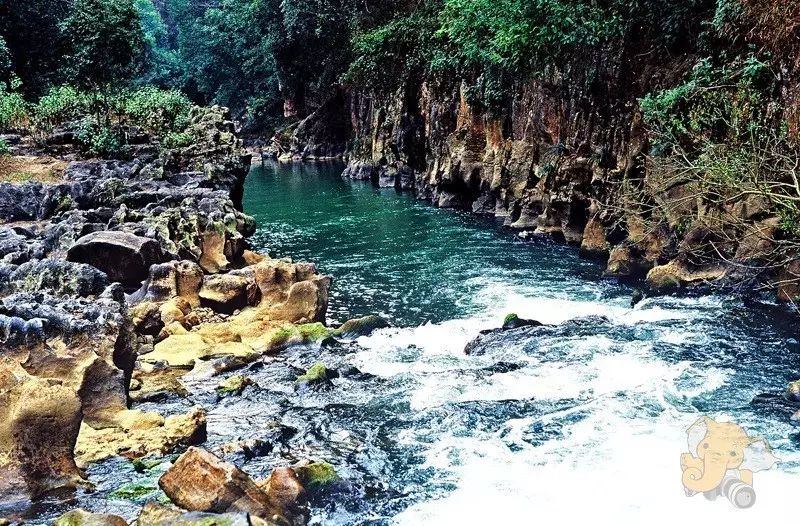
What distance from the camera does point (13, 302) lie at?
1091 cm

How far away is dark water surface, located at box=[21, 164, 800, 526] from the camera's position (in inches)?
330

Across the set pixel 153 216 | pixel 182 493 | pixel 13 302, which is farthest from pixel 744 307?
pixel 153 216

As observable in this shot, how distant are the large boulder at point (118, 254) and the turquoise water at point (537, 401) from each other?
161 inches

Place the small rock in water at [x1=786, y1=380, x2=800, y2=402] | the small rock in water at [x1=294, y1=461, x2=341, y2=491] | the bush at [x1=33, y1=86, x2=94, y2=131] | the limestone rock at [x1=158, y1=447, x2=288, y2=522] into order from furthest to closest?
the bush at [x1=33, y1=86, x2=94, y2=131], the small rock in water at [x1=786, y1=380, x2=800, y2=402], the small rock in water at [x1=294, y1=461, x2=341, y2=491], the limestone rock at [x1=158, y1=447, x2=288, y2=522]

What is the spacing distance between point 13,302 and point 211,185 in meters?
16.7

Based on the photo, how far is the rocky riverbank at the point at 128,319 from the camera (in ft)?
27.2

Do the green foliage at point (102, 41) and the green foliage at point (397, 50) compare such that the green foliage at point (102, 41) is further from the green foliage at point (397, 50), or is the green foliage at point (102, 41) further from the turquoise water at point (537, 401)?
the turquoise water at point (537, 401)

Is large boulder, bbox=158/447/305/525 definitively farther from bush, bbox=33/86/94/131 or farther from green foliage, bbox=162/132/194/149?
bush, bbox=33/86/94/131

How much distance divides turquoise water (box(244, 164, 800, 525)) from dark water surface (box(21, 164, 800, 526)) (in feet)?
0.09

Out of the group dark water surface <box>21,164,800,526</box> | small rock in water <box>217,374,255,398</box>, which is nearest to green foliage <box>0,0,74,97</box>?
dark water surface <box>21,164,800,526</box>

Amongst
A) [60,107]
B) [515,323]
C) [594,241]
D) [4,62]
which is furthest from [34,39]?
[515,323]

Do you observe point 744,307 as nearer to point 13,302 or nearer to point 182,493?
point 182,493

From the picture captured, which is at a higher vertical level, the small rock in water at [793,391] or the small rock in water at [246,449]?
the small rock in water at [793,391]

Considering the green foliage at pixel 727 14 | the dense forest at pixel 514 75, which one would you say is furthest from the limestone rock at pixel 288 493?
the green foliage at pixel 727 14
